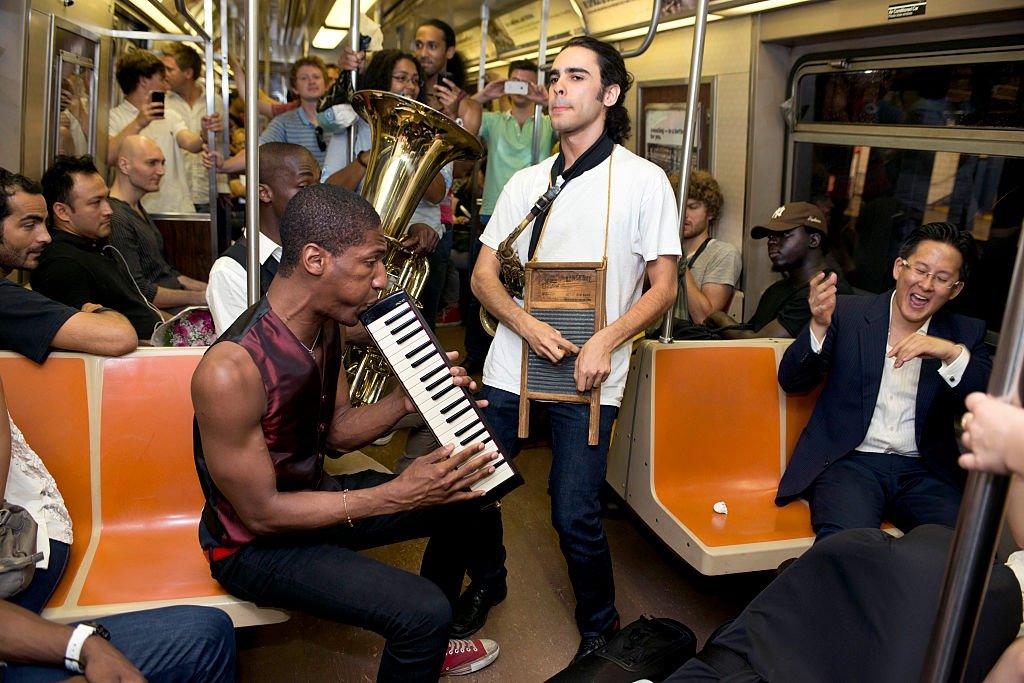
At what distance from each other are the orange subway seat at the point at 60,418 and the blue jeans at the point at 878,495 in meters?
2.61

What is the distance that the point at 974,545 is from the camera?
1256 mm

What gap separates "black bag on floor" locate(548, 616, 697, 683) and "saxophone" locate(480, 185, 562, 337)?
1234 mm

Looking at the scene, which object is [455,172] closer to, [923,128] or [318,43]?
[923,128]

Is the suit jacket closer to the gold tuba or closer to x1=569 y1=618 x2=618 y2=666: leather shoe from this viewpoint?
x1=569 y1=618 x2=618 y2=666: leather shoe

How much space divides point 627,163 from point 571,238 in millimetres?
335

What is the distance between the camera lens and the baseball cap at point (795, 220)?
455 cm

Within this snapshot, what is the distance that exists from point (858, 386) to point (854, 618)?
1.84 m

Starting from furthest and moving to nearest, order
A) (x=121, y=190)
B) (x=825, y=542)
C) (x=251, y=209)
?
(x=121, y=190) < (x=251, y=209) < (x=825, y=542)

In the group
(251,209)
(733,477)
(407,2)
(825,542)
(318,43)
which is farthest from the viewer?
(318,43)

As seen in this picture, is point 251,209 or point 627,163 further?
point 627,163

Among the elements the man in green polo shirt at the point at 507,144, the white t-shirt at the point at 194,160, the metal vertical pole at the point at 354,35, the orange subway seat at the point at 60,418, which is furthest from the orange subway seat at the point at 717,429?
the white t-shirt at the point at 194,160

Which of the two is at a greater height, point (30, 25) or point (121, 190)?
point (30, 25)

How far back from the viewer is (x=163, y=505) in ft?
10.6

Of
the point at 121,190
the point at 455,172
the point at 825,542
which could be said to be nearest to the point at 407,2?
the point at 455,172
